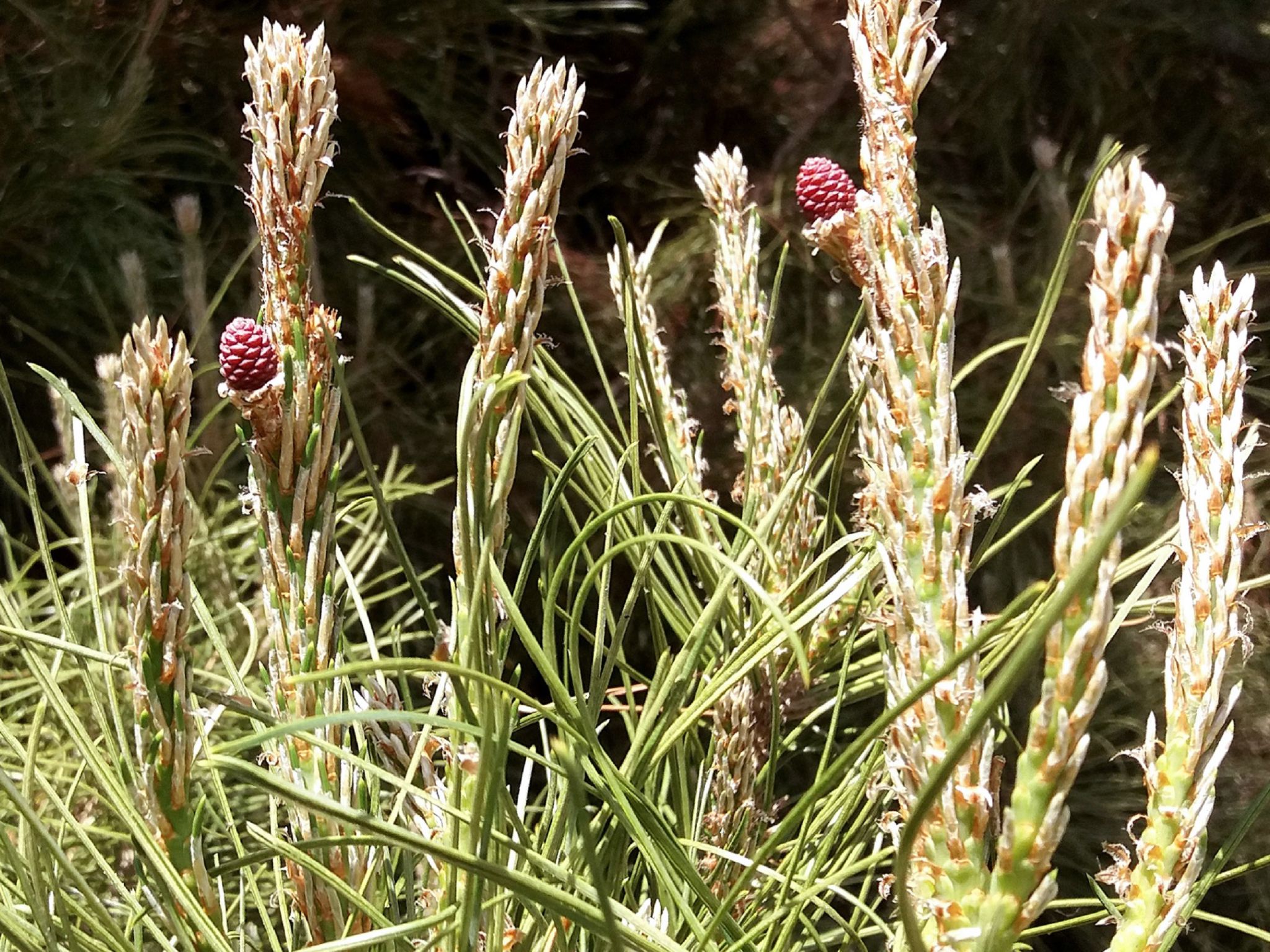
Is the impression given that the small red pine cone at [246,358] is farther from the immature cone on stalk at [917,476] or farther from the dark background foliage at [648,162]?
the dark background foliage at [648,162]

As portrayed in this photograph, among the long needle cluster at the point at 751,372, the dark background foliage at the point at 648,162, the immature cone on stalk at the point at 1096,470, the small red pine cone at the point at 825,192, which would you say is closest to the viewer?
the immature cone on stalk at the point at 1096,470

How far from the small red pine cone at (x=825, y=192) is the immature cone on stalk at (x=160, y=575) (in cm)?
15

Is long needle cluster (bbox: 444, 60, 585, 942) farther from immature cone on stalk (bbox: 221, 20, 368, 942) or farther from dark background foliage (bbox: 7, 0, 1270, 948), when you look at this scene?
dark background foliage (bbox: 7, 0, 1270, 948)

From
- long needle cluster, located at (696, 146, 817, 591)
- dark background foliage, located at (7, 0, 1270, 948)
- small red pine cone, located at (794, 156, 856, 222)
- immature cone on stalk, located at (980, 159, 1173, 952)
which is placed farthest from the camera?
dark background foliage, located at (7, 0, 1270, 948)

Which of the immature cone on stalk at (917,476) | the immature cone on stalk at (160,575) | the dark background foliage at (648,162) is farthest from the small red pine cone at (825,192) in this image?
the dark background foliage at (648,162)

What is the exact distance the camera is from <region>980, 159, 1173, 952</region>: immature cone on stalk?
14cm

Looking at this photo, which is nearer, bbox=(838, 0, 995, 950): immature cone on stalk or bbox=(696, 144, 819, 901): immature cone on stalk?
bbox=(838, 0, 995, 950): immature cone on stalk

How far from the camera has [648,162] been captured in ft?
1.99

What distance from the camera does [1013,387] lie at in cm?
22

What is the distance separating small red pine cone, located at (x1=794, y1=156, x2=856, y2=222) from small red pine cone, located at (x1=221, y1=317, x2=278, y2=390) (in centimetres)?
13

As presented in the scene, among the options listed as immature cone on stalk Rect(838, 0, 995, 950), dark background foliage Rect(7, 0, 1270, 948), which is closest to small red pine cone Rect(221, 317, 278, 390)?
immature cone on stalk Rect(838, 0, 995, 950)

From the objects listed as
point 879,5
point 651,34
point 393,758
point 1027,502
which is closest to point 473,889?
point 393,758

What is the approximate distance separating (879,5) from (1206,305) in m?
0.09

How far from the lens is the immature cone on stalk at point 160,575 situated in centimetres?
17
